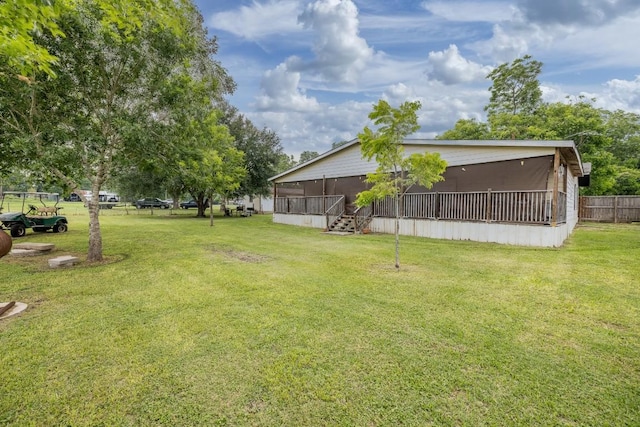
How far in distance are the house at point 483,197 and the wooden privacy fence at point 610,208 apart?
702cm

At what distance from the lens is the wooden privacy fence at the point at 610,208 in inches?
708

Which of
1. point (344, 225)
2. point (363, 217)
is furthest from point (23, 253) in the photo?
point (363, 217)

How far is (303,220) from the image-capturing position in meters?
17.7

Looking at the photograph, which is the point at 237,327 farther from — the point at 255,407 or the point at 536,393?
the point at 536,393

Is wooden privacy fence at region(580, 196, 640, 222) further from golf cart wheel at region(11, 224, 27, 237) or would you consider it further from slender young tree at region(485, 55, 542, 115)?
golf cart wheel at region(11, 224, 27, 237)

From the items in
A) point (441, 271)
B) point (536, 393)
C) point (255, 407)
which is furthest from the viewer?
point (441, 271)

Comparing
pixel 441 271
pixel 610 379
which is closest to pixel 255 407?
pixel 610 379

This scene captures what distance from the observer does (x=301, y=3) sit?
10.7 m

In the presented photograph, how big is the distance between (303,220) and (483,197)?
950 cm

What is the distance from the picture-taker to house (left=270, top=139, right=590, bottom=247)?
31.5 ft

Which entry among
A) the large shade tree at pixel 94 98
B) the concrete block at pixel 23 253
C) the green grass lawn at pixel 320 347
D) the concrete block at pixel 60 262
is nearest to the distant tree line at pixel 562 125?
the green grass lawn at pixel 320 347

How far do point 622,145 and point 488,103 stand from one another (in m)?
12.4

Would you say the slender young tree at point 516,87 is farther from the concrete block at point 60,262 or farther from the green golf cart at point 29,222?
the green golf cart at point 29,222

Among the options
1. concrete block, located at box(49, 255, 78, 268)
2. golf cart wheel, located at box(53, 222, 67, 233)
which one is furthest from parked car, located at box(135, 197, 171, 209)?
concrete block, located at box(49, 255, 78, 268)
